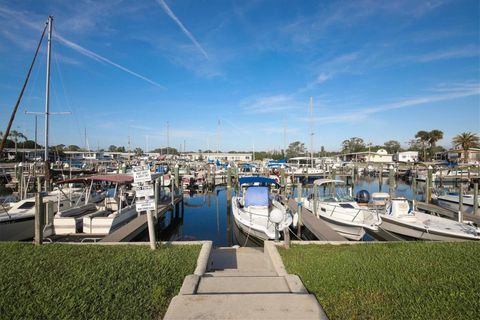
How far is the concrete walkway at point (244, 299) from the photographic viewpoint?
4754 millimetres

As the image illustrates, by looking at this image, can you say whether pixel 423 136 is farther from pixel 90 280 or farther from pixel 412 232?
pixel 90 280

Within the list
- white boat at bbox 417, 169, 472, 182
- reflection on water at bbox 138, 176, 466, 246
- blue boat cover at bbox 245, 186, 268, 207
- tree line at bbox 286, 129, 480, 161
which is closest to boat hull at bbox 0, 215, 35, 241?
reflection on water at bbox 138, 176, 466, 246

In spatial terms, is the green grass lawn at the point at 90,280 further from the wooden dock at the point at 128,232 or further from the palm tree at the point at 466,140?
the palm tree at the point at 466,140

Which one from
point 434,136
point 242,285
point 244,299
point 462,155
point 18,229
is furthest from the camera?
point 434,136

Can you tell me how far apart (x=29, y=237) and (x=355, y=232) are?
16969 millimetres

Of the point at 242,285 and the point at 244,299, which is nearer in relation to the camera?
the point at 244,299

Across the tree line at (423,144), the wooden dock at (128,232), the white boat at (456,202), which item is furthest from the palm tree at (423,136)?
the wooden dock at (128,232)

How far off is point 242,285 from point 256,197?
11511mm

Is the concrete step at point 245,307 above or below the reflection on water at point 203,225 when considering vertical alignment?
above

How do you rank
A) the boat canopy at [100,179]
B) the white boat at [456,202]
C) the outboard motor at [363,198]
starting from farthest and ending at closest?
the white boat at [456,202]
the outboard motor at [363,198]
the boat canopy at [100,179]

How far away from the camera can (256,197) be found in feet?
Result: 58.2

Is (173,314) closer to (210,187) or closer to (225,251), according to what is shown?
(225,251)

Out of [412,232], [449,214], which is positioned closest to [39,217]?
[412,232]

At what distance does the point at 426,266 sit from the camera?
7.21 m
